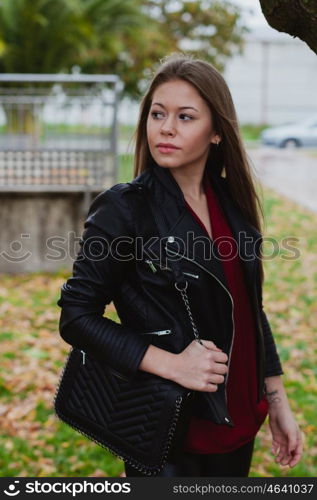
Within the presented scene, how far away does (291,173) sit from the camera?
17.4 m

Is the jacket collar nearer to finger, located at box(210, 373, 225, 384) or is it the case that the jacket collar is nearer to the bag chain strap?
the bag chain strap

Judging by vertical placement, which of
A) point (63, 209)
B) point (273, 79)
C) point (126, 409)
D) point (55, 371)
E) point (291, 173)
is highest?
point (273, 79)

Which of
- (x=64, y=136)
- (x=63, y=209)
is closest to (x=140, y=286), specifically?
(x=63, y=209)

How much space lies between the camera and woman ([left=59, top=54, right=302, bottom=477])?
1.59 metres

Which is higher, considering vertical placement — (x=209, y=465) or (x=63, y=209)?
(x=209, y=465)

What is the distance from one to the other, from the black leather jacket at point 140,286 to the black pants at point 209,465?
162 millimetres

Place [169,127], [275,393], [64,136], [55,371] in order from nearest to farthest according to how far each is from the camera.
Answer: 1. [169,127]
2. [275,393]
3. [55,371]
4. [64,136]

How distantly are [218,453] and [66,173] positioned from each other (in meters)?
5.72

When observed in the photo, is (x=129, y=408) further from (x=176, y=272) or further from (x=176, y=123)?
(x=176, y=123)

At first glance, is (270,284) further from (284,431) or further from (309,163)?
(309,163)

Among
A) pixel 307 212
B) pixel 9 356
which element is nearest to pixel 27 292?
pixel 9 356

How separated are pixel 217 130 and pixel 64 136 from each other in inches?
250

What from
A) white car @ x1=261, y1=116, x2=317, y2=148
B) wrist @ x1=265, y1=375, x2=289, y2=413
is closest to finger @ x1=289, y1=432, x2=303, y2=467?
wrist @ x1=265, y1=375, x2=289, y2=413

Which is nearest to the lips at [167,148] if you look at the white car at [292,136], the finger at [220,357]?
the finger at [220,357]
